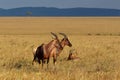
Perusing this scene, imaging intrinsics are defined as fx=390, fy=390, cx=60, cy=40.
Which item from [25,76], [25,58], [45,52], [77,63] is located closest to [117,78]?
[25,76]

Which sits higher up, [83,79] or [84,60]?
[83,79]

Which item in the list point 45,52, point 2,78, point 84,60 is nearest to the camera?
point 2,78

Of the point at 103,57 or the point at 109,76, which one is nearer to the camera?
the point at 109,76

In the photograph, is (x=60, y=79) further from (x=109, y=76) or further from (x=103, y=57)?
(x=103, y=57)

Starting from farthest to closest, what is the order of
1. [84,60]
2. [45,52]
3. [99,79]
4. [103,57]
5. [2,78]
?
[103,57] < [84,60] < [45,52] < [99,79] < [2,78]

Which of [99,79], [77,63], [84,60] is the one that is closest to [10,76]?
[99,79]

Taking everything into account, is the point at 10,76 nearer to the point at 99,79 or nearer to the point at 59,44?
the point at 99,79

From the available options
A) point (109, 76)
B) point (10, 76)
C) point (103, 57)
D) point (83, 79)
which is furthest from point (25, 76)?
point (103, 57)

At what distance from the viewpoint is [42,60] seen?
13.7 metres

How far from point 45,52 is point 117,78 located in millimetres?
4136

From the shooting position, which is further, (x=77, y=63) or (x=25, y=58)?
(x=25, y=58)

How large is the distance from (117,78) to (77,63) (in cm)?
544

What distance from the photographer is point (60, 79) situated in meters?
9.46

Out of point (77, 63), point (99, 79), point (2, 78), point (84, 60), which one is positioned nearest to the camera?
point (2, 78)
